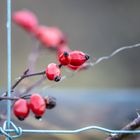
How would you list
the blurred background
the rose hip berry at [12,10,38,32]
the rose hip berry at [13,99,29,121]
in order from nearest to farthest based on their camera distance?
the rose hip berry at [13,99,29,121]
the rose hip berry at [12,10,38,32]
the blurred background

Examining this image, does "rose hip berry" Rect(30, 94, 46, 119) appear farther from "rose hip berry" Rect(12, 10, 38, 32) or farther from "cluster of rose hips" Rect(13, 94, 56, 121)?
"rose hip berry" Rect(12, 10, 38, 32)

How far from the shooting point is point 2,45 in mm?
3395

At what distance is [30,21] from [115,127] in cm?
37

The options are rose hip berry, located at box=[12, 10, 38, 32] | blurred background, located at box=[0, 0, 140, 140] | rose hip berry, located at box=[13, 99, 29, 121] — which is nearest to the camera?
rose hip berry, located at box=[13, 99, 29, 121]

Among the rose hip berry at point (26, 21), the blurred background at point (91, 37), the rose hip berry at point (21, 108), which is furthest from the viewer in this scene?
the blurred background at point (91, 37)

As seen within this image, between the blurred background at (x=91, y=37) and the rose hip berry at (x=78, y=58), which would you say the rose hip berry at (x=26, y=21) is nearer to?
the rose hip berry at (x=78, y=58)

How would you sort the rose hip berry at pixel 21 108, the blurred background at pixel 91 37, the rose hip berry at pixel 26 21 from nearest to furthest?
1. the rose hip berry at pixel 21 108
2. the rose hip berry at pixel 26 21
3. the blurred background at pixel 91 37

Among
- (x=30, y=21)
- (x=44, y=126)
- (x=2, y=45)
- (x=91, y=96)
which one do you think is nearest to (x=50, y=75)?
(x=44, y=126)

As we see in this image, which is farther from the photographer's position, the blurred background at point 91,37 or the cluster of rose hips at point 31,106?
the blurred background at point 91,37

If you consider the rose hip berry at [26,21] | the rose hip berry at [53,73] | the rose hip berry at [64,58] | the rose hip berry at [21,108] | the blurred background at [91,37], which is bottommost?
the rose hip berry at [21,108]

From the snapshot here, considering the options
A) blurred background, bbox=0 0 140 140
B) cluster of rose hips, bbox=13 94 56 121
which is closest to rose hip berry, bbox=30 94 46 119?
cluster of rose hips, bbox=13 94 56 121

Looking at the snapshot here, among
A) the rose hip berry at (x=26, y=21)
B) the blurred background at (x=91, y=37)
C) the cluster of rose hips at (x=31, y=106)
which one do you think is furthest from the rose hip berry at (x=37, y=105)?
the blurred background at (x=91, y=37)

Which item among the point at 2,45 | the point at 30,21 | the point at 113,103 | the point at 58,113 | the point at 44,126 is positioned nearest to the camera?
the point at 44,126

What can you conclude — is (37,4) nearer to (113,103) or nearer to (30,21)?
(113,103)
